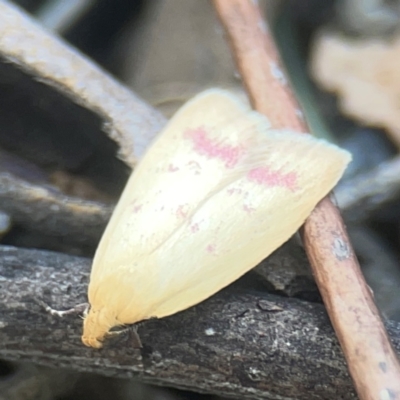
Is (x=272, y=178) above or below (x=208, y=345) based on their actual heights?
above

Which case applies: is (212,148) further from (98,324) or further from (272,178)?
(98,324)

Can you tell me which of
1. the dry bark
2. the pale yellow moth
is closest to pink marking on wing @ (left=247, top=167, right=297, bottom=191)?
the pale yellow moth

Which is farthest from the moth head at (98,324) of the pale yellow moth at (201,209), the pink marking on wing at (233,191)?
the pink marking on wing at (233,191)

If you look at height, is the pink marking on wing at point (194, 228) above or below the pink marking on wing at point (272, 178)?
below

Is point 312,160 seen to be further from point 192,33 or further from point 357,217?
point 192,33

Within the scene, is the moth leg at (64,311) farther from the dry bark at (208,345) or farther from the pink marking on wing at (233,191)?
the pink marking on wing at (233,191)

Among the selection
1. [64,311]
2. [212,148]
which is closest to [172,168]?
[212,148]

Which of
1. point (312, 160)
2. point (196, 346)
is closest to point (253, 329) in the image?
point (196, 346)
